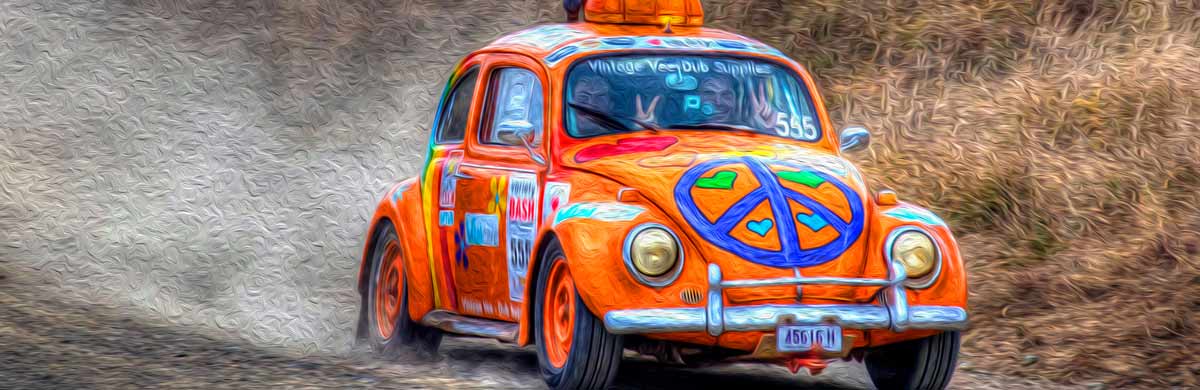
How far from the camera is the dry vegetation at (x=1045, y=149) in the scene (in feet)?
34.5

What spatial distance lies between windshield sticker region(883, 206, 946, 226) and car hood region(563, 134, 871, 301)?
0.45ft

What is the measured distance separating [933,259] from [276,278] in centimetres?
762

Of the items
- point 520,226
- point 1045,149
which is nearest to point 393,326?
point 520,226

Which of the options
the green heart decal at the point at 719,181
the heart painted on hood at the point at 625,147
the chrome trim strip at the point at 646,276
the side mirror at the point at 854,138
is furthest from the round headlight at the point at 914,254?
the heart painted on hood at the point at 625,147

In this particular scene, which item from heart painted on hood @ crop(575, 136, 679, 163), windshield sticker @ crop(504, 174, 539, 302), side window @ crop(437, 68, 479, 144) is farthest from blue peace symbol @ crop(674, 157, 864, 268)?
side window @ crop(437, 68, 479, 144)

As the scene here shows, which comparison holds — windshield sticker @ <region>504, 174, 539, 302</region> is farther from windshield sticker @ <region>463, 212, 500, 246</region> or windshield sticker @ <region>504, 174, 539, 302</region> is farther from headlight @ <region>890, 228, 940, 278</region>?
headlight @ <region>890, 228, 940, 278</region>

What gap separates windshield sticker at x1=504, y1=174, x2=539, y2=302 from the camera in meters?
8.81

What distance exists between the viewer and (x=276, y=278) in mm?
14664

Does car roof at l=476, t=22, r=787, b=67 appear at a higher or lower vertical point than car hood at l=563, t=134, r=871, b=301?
higher

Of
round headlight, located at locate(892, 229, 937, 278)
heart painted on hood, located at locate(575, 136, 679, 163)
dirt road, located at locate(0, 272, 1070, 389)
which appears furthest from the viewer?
heart painted on hood, located at locate(575, 136, 679, 163)

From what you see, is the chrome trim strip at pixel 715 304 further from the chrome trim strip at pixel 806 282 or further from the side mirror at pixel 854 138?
the side mirror at pixel 854 138

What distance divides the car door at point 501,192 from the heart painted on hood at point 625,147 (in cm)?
25

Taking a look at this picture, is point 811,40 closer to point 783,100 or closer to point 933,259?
point 783,100

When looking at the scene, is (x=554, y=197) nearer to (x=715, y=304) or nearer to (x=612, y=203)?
(x=612, y=203)
